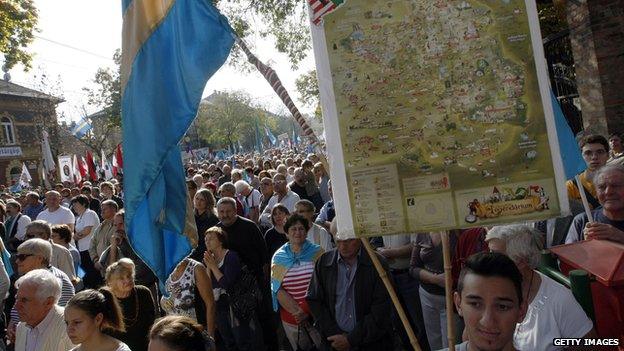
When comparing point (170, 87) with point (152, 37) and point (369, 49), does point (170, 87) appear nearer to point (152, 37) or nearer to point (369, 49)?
point (152, 37)

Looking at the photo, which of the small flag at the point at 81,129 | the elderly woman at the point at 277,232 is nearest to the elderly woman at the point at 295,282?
the elderly woman at the point at 277,232

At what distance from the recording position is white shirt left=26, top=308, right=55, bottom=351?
3.91 m

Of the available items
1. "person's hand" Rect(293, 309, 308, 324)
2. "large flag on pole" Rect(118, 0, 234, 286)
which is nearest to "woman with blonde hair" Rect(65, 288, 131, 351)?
"large flag on pole" Rect(118, 0, 234, 286)

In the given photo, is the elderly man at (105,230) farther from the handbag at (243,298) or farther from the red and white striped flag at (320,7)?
the red and white striped flag at (320,7)

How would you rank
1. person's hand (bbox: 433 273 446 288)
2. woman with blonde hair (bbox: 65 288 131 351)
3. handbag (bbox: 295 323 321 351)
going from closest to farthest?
woman with blonde hair (bbox: 65 288 131 351) → person's hand (bbox: 433 273 446 288) → handbag (bbox: 295 323 321 351)

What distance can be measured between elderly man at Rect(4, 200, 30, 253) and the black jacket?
22.9ft

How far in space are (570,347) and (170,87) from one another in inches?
101

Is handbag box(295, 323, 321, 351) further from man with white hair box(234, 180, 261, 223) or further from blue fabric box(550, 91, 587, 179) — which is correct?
man with white hair box(234, 180, 261, 223)

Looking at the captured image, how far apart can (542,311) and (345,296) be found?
1.81 m

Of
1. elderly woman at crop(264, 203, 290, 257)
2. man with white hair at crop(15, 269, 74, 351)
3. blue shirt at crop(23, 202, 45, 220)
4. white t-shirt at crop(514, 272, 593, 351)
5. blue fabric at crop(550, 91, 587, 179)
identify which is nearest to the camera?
white t-shirt at crop(514, 272, 593, 351)

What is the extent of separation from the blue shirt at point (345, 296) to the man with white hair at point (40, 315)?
193 centimetres

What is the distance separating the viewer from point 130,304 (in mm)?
4754

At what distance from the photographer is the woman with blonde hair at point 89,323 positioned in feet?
11.8

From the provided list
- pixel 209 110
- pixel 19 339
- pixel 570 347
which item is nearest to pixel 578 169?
pixel 570 347
